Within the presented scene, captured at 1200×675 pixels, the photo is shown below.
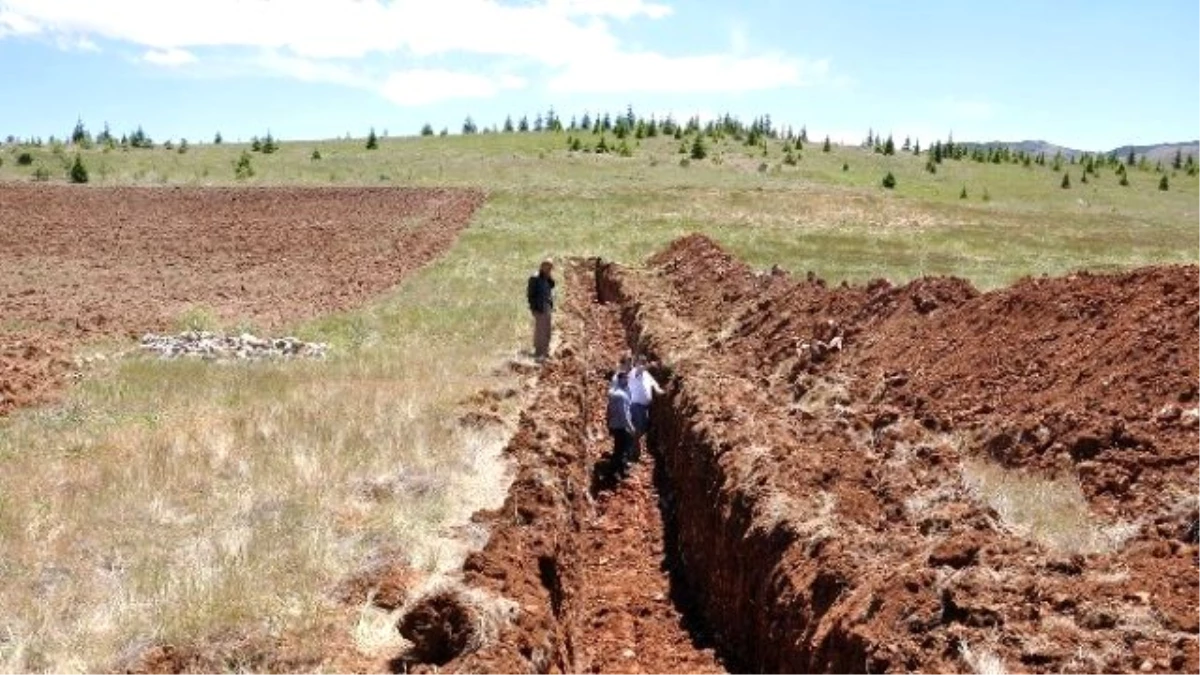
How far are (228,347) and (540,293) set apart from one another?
19.6 feet

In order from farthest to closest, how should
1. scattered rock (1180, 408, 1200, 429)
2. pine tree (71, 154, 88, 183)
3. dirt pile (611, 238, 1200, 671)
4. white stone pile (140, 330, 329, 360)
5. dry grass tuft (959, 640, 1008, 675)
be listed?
1. pine tree (71, 154, 88, 183)
2. white stone pile (140, 330, 329, 360)
3. scattered rock (1180, 408, 1200, 429)
4. dirt pile (611, 238, 1200, 671)
5. dry grass tuft (959, 640, 1008, 675)

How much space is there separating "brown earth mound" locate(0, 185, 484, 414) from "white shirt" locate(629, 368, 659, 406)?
26.0ft

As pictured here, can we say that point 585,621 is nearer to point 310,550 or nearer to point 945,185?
point 310,550

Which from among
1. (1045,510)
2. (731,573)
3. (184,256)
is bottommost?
(184,256)

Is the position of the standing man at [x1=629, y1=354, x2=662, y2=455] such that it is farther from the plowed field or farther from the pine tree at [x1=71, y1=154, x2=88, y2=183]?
the pine tree at [x1=71, y1=154, x2=88, y2=183]

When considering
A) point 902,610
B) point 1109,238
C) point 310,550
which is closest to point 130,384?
point 310,550

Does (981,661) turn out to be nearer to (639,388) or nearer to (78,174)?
(639,388)

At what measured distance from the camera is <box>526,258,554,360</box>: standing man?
17.4 metres

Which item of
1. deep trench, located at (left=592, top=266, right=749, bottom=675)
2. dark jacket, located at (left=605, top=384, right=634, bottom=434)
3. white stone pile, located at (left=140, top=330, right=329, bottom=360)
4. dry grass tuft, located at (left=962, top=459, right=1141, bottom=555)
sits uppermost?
dry grass tuft, located at (left=962, top=459, right=1141, bottom=555)

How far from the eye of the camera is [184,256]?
128 ft

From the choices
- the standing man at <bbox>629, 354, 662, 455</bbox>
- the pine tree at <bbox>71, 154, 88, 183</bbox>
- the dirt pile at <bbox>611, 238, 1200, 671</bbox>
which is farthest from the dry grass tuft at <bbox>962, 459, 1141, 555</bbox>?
the pine tree at <bbox>71, 154, 88, 183</bbox>

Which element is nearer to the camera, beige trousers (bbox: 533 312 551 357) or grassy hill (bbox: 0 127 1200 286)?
beige trousers (bbox: 533 312 551 357)

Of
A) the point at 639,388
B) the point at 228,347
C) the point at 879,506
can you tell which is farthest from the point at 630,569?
the point at 228,347

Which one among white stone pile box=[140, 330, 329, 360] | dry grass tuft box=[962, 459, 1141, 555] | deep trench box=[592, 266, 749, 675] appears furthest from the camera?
white stone pile box=[140, 330, 329, 360]
